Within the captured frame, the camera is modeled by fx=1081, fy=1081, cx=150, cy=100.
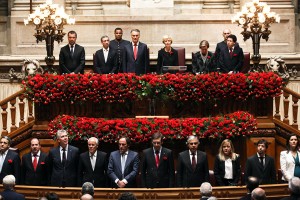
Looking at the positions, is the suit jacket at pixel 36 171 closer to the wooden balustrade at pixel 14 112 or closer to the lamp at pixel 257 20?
the wooden balustrade at pixel 14 112

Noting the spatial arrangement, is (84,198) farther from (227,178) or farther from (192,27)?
(192,27)

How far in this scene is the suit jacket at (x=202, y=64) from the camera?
738 inches

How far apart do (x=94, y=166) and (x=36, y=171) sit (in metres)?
0.91

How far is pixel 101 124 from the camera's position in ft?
56.2

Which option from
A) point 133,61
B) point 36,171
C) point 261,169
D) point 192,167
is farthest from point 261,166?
point 133,61

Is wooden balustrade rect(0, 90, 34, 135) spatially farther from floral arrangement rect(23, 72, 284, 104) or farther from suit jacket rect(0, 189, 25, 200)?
suit jacket rect(0, 189, 25, 200)

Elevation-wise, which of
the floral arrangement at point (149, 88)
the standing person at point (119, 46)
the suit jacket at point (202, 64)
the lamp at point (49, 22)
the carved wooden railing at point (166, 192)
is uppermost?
the lamp at point (49, 22)

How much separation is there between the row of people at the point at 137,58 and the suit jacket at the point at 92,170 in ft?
9.92

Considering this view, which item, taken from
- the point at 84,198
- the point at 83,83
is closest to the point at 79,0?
the point at 83,83

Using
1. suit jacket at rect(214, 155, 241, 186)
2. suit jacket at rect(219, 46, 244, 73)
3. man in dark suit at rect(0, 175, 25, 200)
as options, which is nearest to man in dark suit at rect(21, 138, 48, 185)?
man in dark suit at rect(0, 175, 25, 200)

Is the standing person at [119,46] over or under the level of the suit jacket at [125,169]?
over

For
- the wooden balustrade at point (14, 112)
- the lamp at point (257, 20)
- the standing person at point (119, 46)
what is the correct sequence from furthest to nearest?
the lamp at point (257, 20)
the standing person at point (119, 46)
the wooden balustrade at point (14, 112)

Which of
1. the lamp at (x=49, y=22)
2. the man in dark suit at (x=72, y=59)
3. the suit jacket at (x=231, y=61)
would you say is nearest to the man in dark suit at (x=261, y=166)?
the suit jacket at (x=231, y=61)

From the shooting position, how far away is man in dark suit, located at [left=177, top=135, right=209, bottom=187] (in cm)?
1575
